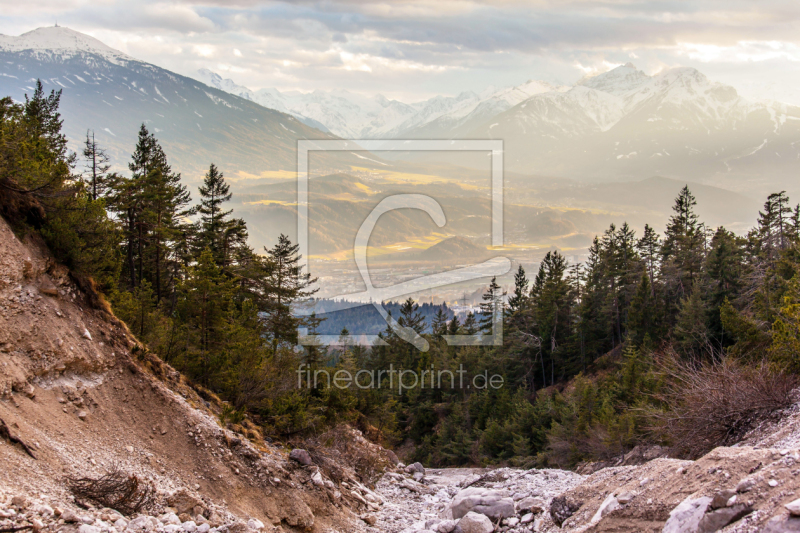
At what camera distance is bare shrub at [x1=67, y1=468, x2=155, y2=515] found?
33.7 feet

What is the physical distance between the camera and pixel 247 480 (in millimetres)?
14852

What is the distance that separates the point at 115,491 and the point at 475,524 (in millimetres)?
10365

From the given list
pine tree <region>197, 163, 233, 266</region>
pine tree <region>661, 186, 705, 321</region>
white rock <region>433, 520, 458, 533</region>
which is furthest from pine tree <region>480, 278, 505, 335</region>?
white rock <region>433, 520, 458, 533</region>

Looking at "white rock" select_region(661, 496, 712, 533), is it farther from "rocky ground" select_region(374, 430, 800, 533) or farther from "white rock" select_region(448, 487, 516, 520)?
"white rock" select_region(448, 487, 516, 520)

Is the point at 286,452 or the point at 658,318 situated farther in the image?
the point at 658,318

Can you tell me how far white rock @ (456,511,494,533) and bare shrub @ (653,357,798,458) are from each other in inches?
264

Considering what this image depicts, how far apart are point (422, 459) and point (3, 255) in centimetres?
4831

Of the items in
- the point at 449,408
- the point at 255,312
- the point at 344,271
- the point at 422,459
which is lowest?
the point at 422,459

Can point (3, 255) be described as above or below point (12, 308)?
Result: above

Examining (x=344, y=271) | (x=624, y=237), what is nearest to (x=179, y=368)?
(x=624, y=237)

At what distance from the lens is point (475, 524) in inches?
618

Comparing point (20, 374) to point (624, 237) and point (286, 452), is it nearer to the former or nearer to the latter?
point (286, 452)

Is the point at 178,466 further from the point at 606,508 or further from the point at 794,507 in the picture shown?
the point at 794,507

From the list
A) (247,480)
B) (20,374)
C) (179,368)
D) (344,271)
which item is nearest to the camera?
(20,374)
